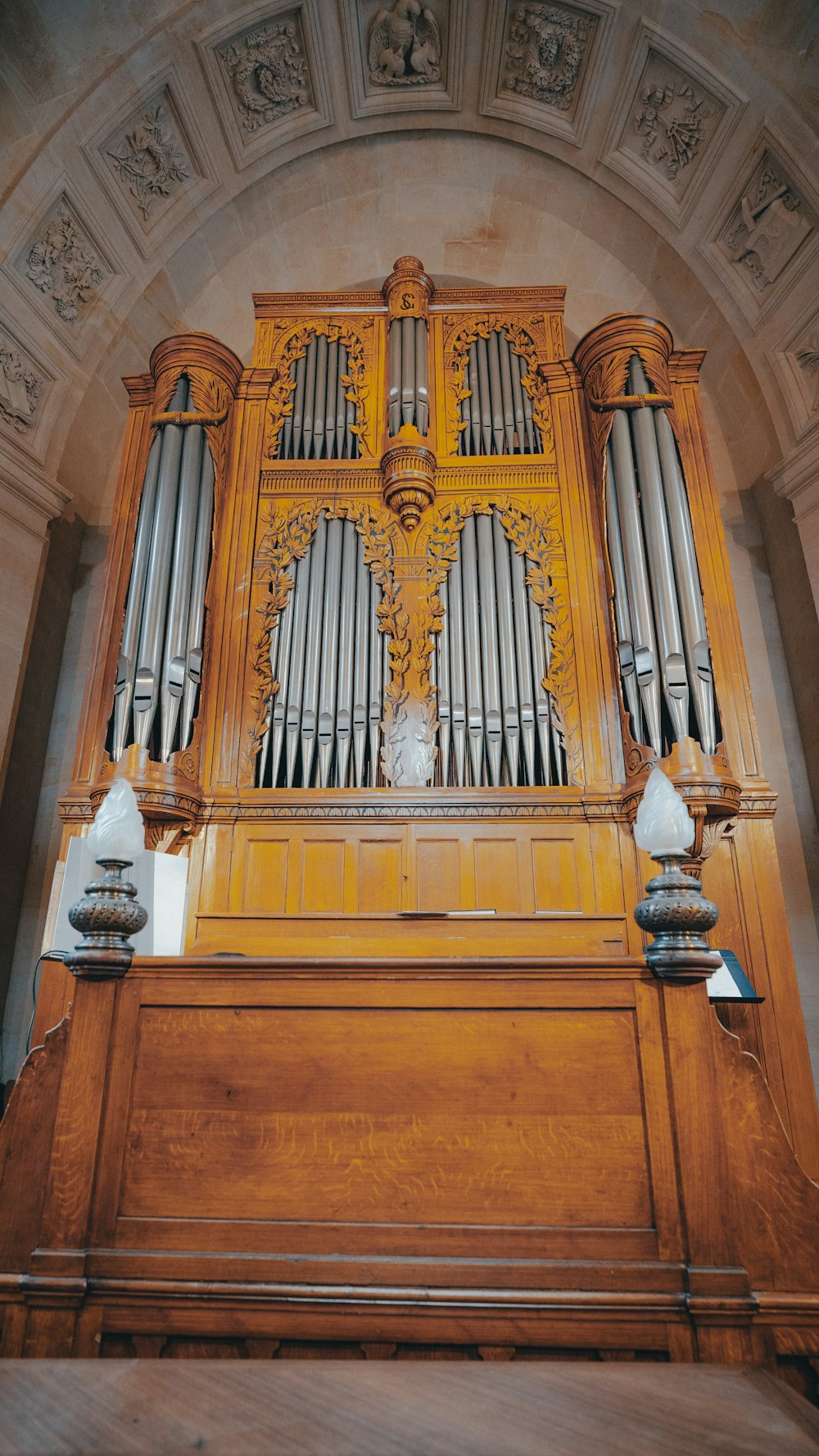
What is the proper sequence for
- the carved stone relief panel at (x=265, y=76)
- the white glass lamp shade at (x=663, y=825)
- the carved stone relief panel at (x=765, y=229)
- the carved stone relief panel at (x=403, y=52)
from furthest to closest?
1. the carved stone relief panel at (x=403, y=52)
2. the carved stone relief panel at (x=265, y=76)
3. the carved stone relief panel at (x=765, y=229)
4. the white glass lamp shade at (x=663, y=825)

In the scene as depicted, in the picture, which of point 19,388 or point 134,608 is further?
point 19,388

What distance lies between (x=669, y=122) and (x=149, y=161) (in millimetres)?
3582

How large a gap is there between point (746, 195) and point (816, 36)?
Result: 82cm

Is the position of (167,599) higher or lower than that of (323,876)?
higher

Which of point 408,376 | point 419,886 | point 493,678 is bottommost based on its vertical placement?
point 419,886

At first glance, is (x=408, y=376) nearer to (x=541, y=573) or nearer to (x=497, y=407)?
(x=497, y=407)

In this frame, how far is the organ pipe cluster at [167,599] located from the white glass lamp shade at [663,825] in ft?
8.39

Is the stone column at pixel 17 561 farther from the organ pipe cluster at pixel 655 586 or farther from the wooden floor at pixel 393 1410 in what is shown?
the wooden floor at pixel 393 1410

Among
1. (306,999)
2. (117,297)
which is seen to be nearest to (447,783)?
(306,999)

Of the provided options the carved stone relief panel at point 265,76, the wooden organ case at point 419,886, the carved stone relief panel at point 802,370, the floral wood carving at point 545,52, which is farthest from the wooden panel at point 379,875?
the floral wood carving at point 545,52

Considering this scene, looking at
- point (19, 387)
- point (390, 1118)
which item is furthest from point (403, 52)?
point (390, 1118)

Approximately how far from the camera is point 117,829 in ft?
6.02

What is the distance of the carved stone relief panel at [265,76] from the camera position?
558cm

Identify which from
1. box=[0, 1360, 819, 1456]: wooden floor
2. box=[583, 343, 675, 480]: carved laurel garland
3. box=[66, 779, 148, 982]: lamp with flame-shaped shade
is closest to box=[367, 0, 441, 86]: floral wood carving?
box=[583, 343, 675, 480]: carved laurel garland
